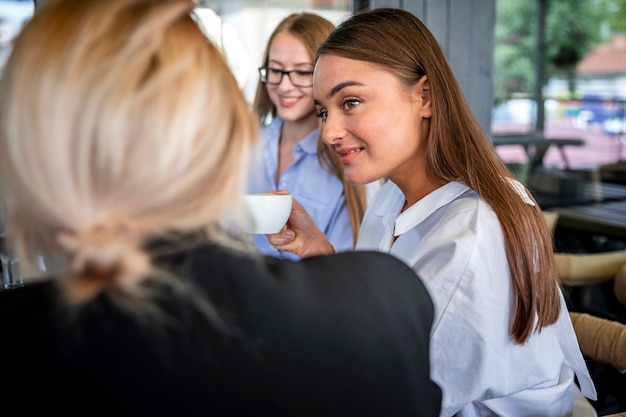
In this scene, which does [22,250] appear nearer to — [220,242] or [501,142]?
[220,242]

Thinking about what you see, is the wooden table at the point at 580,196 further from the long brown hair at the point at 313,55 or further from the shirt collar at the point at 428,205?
the shirt collar at the point at 428,205

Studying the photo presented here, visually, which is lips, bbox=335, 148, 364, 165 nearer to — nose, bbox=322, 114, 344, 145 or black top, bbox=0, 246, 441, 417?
nose, bbox=322, 114, 344, 145

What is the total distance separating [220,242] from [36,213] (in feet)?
0.58

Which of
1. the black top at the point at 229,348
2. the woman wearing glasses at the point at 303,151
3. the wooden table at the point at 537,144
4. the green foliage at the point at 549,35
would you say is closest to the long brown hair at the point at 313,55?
the woman wearing glasses at the point at 303,151

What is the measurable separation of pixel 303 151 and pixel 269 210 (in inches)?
26.9

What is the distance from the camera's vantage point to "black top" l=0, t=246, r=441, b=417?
2.21 ft

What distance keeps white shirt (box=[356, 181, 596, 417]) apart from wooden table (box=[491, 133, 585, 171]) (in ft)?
8.04

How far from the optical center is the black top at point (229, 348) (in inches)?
26.6

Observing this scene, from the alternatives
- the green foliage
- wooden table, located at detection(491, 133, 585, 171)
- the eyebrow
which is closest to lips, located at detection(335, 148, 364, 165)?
the eyebrow

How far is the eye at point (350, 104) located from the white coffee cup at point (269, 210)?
0.20 m

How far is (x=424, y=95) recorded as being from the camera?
53.5 inches

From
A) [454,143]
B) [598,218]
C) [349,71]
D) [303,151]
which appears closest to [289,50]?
[303,151]

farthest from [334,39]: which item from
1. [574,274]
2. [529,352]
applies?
[574,274]

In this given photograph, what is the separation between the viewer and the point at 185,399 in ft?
2.25
